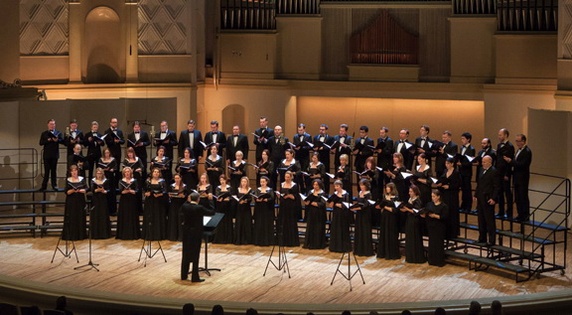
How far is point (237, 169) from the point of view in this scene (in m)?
15.5

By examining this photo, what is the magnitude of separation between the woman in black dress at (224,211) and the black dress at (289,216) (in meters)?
0.81

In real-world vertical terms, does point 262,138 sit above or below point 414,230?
above

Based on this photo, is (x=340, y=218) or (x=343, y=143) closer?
(x=340, y=218)

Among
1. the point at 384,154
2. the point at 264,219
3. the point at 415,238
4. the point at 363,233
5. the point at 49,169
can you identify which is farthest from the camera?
the point at 49,169

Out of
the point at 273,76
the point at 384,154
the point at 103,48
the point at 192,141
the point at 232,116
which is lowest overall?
the point at 384,154

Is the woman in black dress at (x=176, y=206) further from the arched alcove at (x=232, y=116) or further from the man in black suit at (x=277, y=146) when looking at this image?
the arched alcove at (x=232, y=116)

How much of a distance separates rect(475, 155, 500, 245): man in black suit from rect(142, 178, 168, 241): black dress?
199 inches

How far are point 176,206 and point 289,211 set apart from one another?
74.2 inches

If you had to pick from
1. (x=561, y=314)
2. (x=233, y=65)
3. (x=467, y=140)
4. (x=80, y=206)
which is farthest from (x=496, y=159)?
(x=233, y=65)

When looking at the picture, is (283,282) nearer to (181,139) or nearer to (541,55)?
(181,139)

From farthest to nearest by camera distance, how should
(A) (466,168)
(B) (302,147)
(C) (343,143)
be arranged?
1. (B) (302,147)
2. (C) (343,143)
3. (A) (466,168)

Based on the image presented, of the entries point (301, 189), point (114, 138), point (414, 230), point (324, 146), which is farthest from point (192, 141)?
point (414, 230)

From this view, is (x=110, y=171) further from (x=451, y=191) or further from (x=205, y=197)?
(x=451, y=191)

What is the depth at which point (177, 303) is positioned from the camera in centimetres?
1123
